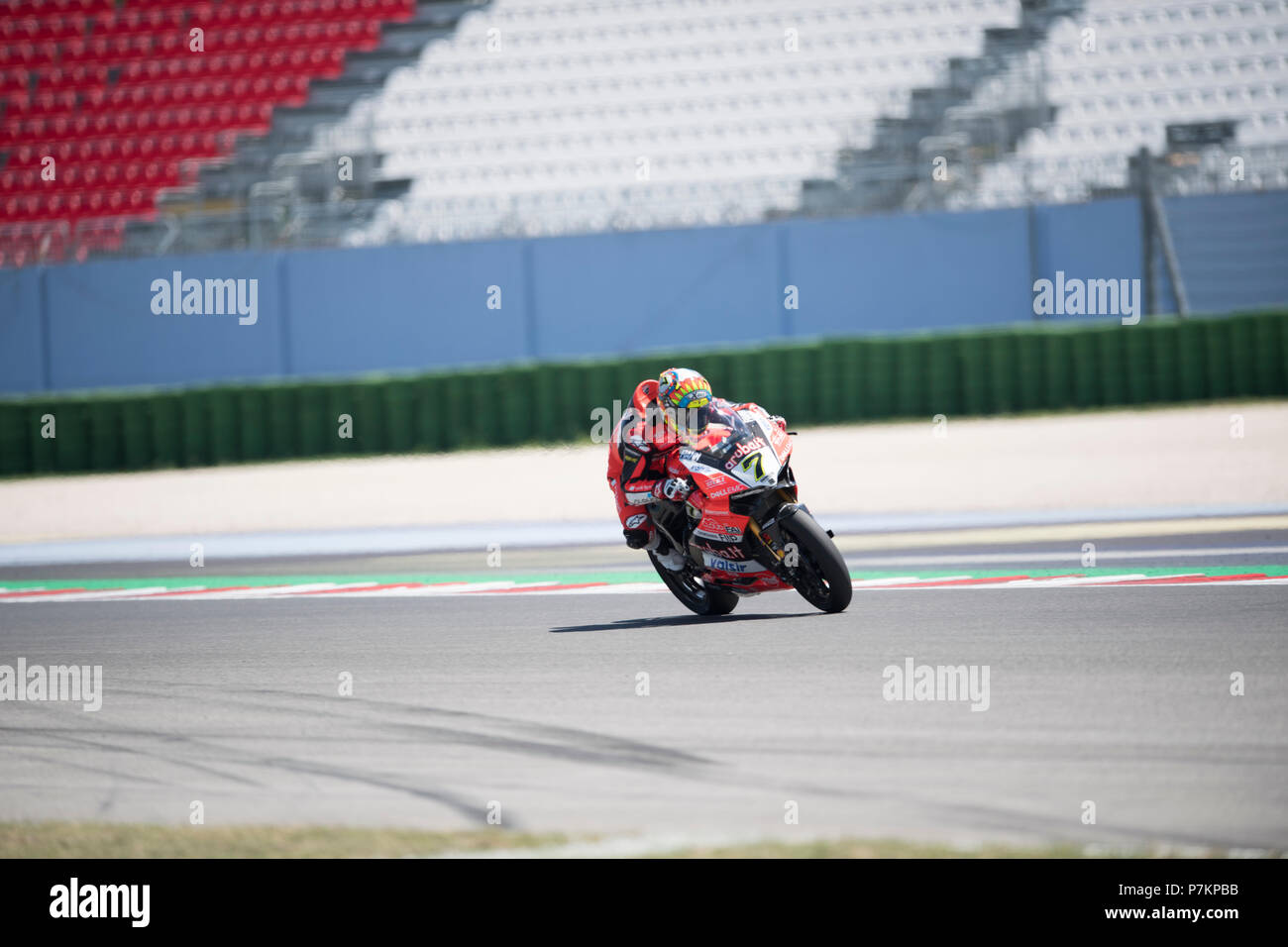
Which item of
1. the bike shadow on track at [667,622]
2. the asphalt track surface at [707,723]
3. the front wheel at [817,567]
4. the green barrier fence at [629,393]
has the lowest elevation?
the asphalt track surface at [707,723]

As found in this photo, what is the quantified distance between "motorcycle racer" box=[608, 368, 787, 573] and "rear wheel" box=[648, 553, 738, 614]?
7 centimetres

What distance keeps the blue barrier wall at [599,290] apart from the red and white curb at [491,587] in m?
11.8

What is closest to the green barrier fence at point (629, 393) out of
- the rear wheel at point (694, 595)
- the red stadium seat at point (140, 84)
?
the red stadium seat at point (140, 84)

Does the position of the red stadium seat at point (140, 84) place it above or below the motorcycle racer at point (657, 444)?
above

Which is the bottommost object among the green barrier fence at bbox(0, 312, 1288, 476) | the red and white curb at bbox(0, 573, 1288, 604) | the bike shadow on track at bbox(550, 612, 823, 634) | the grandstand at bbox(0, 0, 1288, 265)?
the bike shadow on track at bbox(550, 612, 823, 634)

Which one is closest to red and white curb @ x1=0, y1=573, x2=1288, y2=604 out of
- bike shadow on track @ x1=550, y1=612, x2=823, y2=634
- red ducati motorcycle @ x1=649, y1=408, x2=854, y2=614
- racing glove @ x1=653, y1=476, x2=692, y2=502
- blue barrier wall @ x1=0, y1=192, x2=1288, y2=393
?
bike shadow on track @ x1=550, y1=612, x2=823, y2=634

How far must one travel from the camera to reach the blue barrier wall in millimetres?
21766

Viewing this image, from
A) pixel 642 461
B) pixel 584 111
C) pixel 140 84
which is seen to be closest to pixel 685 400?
pixel 642 461

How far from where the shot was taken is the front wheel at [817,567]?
8.42 metres

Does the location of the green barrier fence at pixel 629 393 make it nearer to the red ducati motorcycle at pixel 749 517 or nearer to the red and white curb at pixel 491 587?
the red and white curb at pixel 491 587

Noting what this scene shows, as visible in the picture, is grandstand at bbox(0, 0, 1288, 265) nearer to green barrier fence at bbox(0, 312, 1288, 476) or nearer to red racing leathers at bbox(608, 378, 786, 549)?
green barrier fence at bbox(0, 312, 1288, 476)

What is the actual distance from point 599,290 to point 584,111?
5.01m

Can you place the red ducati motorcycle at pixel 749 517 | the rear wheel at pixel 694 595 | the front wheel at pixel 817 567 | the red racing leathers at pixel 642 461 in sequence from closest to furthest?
the front wheel at pixel 817 567 → the red ducati motorcycle at pixel 749 517 → the red racing leathers at pixel 642 461 → the rear wheel at pixel 694 595
